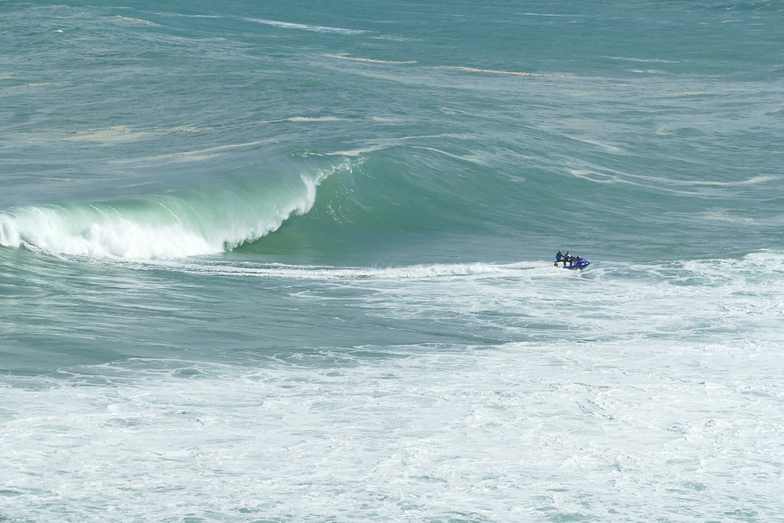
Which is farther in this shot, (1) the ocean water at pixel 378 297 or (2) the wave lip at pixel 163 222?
(2) the wave lip at pixel 163 222

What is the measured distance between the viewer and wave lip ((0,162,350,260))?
20.4 meters

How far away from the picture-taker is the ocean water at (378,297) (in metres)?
10.5

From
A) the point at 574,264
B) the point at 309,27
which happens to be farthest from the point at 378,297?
the point at 309,27

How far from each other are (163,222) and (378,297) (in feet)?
21.5

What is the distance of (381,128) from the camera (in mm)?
32969

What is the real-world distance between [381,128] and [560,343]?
18.6 metres

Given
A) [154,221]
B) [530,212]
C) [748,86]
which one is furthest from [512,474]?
[748,86]

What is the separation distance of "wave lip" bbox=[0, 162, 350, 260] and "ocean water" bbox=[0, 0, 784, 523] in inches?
2.7

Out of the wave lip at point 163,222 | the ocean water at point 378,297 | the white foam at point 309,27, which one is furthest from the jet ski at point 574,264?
the white foam at point 309,27

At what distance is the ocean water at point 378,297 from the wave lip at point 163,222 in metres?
0.07

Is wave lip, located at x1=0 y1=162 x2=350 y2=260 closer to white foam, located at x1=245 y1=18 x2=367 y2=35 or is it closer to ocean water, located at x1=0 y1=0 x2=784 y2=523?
ocean water, located at x1=0 y1=0 x2=784 y2=523

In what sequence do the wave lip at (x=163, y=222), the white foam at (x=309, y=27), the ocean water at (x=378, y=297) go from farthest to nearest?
the white foam at (x=309, y=27)
the wave lip at (x=163, y=222)
the ocean water at (x=378, y=297)

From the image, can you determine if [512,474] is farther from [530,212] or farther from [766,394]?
[530,212]

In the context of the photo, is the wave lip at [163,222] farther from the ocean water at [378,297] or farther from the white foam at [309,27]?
the white foam at [309,27]
